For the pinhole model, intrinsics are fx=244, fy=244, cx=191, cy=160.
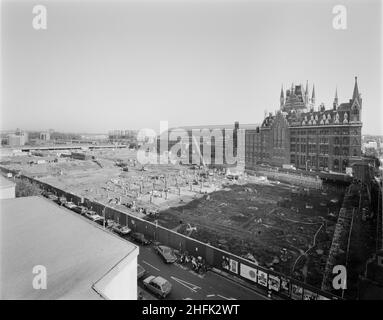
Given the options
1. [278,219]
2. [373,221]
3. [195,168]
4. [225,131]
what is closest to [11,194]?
[278,219]

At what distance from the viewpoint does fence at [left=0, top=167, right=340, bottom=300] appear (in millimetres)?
10664

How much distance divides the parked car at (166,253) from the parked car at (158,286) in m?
2.32

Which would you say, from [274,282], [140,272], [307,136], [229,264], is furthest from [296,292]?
[307,136]

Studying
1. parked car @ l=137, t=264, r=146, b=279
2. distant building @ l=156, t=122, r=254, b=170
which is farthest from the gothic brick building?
parked car @ l=137, t=264, r=146, b=279

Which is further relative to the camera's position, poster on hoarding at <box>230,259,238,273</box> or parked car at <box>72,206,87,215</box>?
parked car at <box>72,206,87,215</box>

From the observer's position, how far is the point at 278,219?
22.6 meters

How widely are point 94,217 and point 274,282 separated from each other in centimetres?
1508

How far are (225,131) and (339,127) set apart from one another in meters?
30.1

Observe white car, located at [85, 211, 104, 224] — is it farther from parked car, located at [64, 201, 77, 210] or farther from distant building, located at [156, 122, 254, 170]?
distant building, located at [156, 122, 254, 170]

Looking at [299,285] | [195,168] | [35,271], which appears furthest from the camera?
[195,168]

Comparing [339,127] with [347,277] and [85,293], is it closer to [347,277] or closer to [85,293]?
[347,277]

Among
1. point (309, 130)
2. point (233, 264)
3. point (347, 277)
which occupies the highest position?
point (309, 130)

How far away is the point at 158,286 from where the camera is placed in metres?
11.4

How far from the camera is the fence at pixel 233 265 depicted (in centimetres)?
1066
